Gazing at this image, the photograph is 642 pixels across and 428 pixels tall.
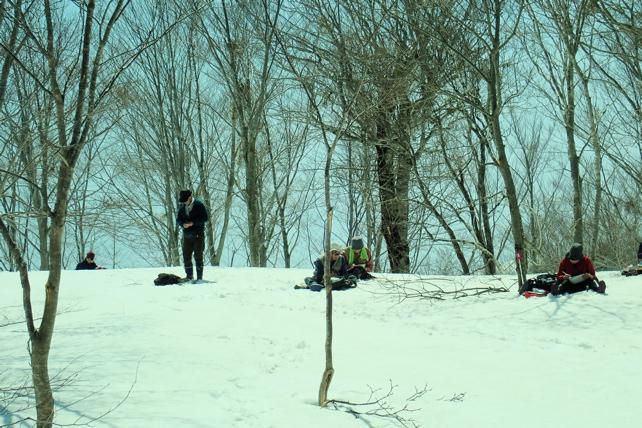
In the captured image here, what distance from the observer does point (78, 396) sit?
397cm

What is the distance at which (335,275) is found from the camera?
11.6 m

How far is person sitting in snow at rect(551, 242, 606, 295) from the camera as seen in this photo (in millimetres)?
8898

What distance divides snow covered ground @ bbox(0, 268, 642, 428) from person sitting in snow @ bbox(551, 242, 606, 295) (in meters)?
0.20

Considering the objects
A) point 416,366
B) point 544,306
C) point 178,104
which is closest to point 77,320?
point 416,366

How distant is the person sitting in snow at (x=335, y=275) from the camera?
1081cm

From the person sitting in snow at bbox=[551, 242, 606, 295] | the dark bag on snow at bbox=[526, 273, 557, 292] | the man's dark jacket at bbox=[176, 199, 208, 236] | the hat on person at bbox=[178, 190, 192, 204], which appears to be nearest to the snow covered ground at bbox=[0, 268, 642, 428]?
the person sitting in snow at bbox=[551, 242, 606, 295]

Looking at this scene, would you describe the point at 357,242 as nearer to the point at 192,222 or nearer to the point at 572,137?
the point at 192,222

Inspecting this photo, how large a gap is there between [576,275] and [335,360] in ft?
16.3

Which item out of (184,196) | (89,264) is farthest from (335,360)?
(89,264)

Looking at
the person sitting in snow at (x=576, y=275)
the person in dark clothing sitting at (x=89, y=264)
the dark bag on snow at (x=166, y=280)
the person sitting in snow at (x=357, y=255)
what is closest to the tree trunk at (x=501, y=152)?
the person sitting in snow at (x=576, y=275)

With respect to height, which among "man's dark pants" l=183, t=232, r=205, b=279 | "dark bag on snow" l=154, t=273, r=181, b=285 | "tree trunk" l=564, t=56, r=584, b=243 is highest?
"tree trunk" l=564, t=56, r=584, b=243

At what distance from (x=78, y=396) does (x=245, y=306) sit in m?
4.53

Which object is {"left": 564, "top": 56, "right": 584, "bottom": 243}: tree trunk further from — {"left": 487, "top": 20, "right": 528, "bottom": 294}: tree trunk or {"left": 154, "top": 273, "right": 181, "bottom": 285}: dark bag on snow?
{"left": 154, "top": 273, "right": 181, "bottom": 285}: dark bag on snow

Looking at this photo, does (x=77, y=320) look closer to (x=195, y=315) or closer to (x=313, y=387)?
(x=195, y=315)
